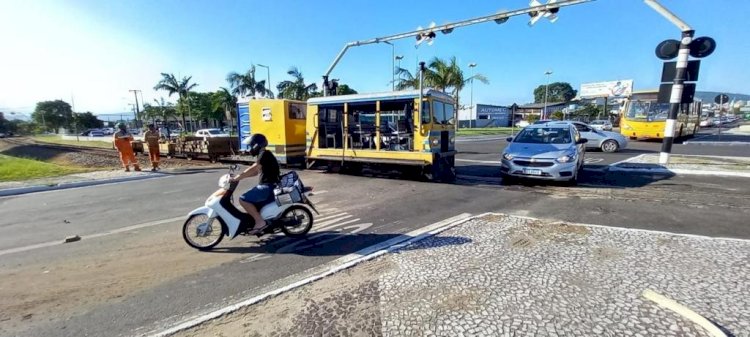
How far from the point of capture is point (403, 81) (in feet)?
111

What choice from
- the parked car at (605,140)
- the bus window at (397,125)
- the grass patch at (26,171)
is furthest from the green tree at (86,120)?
the parked car at (605,140)

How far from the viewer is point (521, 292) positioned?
3258mm

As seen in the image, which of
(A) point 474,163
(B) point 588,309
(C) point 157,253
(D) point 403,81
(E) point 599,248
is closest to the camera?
(B) point 588,309

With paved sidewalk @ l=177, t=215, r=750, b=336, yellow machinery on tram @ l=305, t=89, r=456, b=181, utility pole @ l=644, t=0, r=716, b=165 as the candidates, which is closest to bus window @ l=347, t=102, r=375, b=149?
yellow machinery on tram @ l=305, t=89, r=456, b=181

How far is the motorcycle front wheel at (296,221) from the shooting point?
507 cm

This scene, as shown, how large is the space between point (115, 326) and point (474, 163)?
12.3 meters

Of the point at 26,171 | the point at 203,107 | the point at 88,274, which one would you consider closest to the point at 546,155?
the point at 88,274

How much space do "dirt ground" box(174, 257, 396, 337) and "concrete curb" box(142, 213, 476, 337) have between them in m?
0.08

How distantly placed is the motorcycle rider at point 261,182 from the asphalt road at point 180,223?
0.44 meters

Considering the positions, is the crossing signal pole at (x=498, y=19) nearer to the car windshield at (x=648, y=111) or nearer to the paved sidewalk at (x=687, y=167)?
the paved sidewalk at (x=687, y=167)

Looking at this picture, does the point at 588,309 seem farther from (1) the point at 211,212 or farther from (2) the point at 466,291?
(1) the point at 211,212

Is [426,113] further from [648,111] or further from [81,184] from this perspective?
[648,111]

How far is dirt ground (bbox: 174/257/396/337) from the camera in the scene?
2783 millimetres

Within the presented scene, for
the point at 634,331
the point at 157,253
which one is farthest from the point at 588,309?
the point at 157,253
